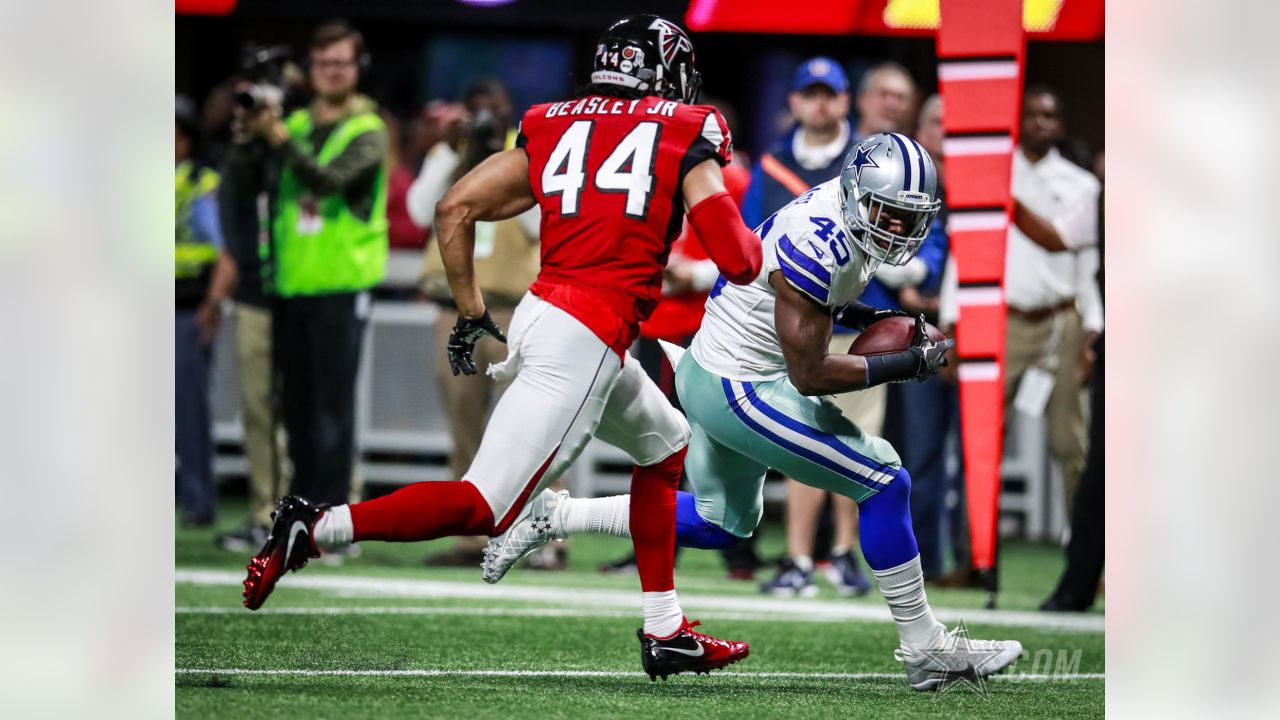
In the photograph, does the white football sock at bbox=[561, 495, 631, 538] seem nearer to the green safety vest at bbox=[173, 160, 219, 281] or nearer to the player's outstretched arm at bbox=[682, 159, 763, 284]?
the player's outstretched arm at bbox=[682, 159, 763, 284]

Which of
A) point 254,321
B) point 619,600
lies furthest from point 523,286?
point 254,321

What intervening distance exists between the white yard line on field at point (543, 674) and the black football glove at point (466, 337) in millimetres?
808

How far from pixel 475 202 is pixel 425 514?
81 cm

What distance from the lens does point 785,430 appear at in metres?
4.50

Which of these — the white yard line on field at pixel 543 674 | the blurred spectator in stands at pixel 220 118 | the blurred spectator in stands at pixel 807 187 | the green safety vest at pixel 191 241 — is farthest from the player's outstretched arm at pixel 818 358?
the green safety vest at pixel 191 241

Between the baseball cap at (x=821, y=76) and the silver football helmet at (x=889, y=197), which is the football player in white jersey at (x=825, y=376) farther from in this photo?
the baseball cap at (x=821, y=76)

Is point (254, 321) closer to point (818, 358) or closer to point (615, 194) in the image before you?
point (615, 194)

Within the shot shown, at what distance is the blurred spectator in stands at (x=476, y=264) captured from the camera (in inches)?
293

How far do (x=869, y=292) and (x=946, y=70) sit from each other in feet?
3.87

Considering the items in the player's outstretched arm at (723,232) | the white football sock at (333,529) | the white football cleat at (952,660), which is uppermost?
the player's outstretched arm at (723,232)

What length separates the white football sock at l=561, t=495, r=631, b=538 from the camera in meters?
4.84
